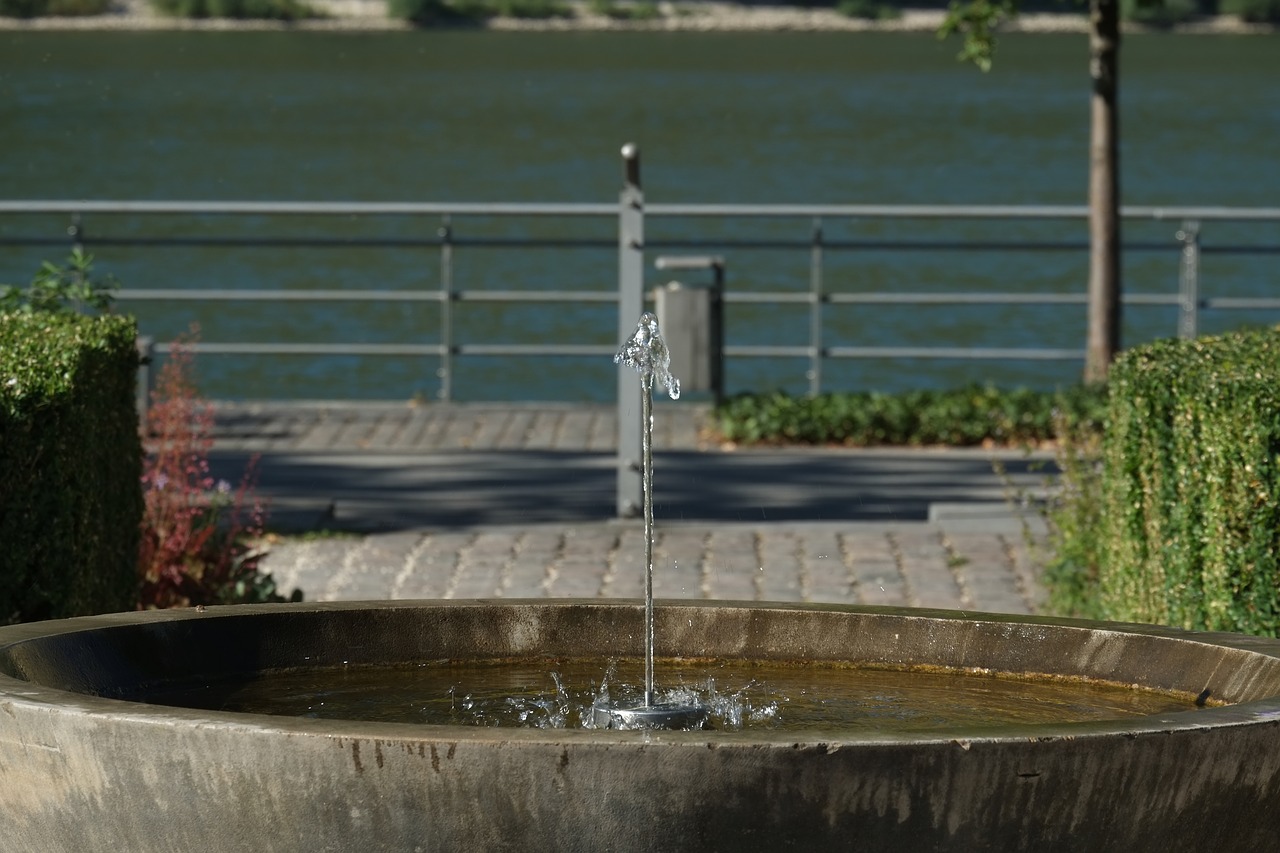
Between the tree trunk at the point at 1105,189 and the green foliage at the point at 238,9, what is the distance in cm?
3652

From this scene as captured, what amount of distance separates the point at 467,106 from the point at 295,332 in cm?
4589

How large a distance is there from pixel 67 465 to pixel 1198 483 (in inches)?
112

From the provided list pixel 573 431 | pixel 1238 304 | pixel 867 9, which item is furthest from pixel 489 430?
pixel 867 9

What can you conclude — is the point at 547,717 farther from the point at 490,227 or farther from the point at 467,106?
the point at 467,106

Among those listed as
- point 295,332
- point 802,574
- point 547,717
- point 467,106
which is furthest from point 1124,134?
point 547,717

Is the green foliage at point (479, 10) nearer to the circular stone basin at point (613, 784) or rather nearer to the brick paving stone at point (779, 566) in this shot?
the brick paving stone at point (779, 566)

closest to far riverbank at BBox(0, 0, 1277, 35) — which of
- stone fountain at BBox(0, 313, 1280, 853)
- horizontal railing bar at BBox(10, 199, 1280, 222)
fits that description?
horizontal railing bar at BBox(10, 199, 1280, 222)

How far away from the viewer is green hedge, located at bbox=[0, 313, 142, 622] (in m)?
5.34

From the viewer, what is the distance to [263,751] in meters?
3.28

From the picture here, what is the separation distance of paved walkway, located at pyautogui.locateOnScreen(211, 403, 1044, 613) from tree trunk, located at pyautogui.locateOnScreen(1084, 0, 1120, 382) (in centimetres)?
230

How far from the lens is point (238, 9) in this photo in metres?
54.0

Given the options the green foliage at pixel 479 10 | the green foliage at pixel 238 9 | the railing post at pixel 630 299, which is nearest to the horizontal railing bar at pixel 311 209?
the railing post at pixel 630 299

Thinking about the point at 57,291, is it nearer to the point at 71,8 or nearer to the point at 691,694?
the point at 691,694

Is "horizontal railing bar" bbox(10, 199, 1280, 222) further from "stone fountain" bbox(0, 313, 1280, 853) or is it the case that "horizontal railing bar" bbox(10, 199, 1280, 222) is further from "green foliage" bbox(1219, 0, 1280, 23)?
"green foliage" bbox(1219, 0, 1280, 23)
